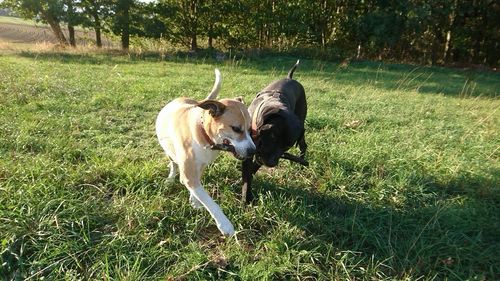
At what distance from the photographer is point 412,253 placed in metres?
2.51

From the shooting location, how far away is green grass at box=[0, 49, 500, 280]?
7.61 feet

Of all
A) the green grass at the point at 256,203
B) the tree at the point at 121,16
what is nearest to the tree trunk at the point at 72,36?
the tree at the point at 121,16

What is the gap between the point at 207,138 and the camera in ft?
8.73

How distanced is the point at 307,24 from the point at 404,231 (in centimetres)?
1258

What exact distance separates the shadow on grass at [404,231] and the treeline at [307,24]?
10770 millimetres

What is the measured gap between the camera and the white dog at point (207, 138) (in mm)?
2562

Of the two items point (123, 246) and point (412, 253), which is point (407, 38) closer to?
point (412, 253)

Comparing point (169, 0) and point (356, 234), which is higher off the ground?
point (169, 0)

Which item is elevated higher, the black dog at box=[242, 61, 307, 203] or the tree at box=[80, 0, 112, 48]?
the tree at box=[80, 0, 112, 48]

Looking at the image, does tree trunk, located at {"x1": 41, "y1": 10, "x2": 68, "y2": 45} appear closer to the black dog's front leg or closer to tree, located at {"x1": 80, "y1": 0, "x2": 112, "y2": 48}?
tree, located at {"x1": 80, "y1": 0, "x2": 112, "y2": 48}

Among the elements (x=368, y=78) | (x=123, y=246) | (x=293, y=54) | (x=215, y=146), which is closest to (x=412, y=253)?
(x=215, y=146)

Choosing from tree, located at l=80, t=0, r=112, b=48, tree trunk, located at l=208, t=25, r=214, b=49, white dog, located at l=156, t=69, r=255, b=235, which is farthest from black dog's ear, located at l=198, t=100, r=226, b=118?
tree, located at l=80, t=0, r=112, b=48

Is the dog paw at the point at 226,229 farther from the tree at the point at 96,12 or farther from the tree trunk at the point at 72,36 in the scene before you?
the tree trunk at the point at 72,36

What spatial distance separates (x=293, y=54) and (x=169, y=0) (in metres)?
5.30
